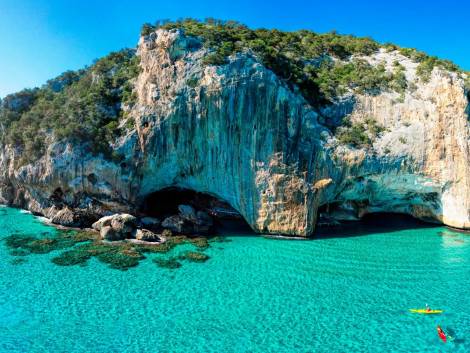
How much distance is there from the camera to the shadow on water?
26.3m

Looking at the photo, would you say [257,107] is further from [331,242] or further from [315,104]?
[331,242]

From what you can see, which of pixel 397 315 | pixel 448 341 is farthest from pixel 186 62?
pixel 448 341

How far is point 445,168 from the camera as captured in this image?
86.0ft

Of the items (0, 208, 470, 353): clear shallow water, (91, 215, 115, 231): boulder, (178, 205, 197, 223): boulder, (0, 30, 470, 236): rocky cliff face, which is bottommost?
(0, 208, 470, 353): clear shallow water

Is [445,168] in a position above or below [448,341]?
above

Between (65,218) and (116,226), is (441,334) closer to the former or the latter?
(116,226)

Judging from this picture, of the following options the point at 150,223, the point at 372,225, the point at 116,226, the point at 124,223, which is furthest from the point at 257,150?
the point at 372,225

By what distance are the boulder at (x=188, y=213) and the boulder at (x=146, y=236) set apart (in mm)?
3251

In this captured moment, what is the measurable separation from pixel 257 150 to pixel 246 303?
495 inches

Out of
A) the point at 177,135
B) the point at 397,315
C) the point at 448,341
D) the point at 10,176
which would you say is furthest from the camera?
the point at 10,176

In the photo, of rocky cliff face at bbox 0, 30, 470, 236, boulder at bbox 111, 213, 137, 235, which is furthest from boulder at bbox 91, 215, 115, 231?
rocky cliff face at bbox 0, 30, 470, 236

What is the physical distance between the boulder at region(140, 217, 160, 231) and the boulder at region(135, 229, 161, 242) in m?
1.83

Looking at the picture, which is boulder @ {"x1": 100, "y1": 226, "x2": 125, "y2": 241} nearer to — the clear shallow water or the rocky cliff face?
the rocky cliff face

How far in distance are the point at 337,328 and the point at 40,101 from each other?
34967 millimetres
